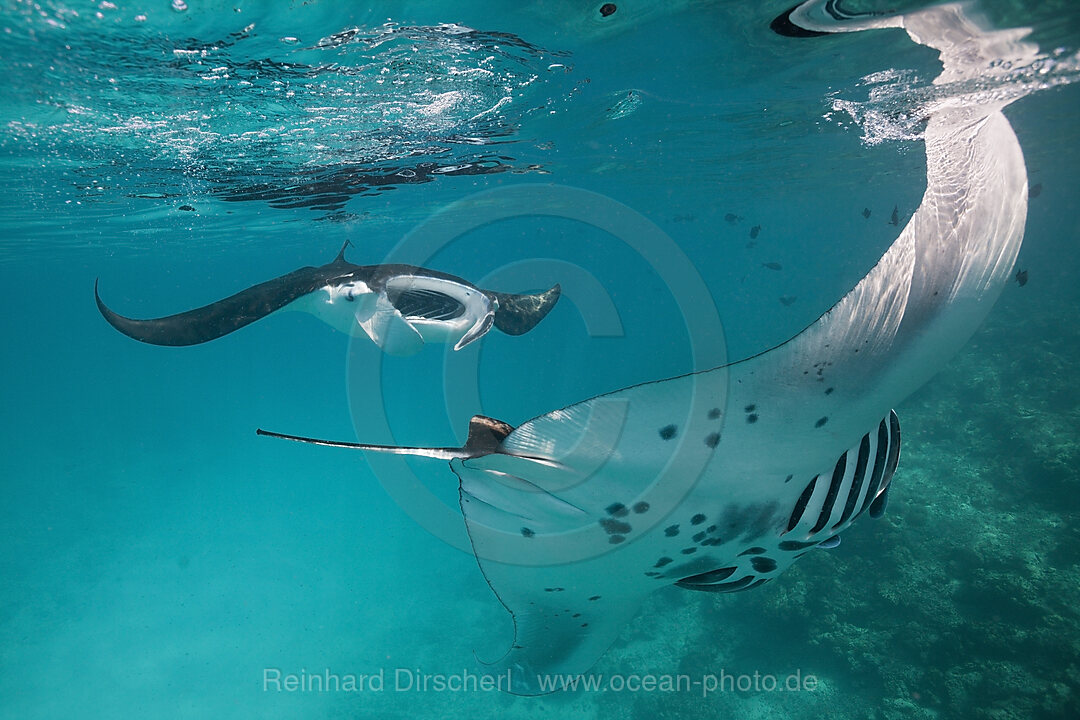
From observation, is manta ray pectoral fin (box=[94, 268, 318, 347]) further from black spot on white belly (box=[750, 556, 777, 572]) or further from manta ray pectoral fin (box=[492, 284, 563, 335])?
black spot on white belly (box=[750, 556, 777, 572])

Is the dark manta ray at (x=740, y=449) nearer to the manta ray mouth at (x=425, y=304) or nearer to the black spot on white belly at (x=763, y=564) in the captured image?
the black spot on white belly at (x=763, y=564)

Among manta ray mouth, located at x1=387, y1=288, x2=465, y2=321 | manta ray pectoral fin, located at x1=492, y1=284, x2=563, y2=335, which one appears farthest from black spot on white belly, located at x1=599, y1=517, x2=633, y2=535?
manta ray pectoral fin, located at x1=492, y1=284, x2=563, y2=335

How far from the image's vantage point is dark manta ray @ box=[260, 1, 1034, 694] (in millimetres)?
1965

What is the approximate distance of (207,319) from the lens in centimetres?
539

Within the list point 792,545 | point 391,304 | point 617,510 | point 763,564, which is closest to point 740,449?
point 617,510

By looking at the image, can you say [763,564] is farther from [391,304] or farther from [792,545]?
[391,304]

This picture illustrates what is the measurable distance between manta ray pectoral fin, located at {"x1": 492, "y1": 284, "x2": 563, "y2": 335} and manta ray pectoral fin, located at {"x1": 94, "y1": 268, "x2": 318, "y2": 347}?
267cm

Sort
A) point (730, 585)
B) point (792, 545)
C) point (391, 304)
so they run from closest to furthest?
point (792, 545)
point (730, 585)
point (391, 304)

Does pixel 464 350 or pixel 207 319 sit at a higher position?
pixel 207 319

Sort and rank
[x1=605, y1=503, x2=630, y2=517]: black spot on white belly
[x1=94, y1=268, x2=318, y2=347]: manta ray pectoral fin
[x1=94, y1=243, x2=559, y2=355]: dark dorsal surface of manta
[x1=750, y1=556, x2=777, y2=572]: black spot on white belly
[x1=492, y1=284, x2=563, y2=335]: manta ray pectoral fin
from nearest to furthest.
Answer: [x1=605, y1=503, x2=630, y2=517]: black spot on white belly, [x1=750, y1=556, x2=777, y2=572]: black spot on white belly, [x1=94, y1=268, x2=318, y2=347]: manta ray pectoral fin, [x1=94, y1=243, x2=559, y2=355]: dark dorsal surface of manta, [x1=492, y1=284, x2=563, y2=335]: manta ray pectoral fin

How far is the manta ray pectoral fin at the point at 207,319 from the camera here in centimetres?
521

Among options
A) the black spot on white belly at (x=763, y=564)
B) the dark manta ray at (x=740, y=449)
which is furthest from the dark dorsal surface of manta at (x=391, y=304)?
the black spot on white belly at (x=763, y=564)

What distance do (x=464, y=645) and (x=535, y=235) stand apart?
32.5 meters

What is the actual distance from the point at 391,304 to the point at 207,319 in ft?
7.16
